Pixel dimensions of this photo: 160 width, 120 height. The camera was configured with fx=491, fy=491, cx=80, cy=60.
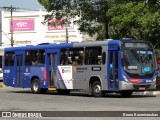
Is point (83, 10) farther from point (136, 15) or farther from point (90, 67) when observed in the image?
point (90, 67)

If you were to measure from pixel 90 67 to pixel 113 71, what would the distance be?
1.61 m

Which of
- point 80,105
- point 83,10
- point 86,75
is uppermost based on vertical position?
point 83,10

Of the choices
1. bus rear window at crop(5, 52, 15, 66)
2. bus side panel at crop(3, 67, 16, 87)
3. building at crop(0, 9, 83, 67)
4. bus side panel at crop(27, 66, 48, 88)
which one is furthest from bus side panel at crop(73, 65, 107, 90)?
building at crop(0, 9, 83, 67)

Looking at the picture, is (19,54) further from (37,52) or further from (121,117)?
(121,117)

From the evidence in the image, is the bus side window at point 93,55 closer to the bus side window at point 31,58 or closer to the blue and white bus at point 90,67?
the blue and white bus at point 90,67

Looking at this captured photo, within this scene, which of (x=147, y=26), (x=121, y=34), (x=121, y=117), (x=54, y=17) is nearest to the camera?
(x=121, y=117)

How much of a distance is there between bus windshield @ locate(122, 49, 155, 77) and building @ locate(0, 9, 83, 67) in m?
41.4

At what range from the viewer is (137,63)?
2472 cm

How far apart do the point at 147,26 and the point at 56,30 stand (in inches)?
1633

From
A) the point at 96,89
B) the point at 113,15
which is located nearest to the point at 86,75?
the point at 96,89

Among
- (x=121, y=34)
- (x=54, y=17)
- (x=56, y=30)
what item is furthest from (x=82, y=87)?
(x=56, y=30)

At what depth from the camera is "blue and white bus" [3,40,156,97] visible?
24.6 m

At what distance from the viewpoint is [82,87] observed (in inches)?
1051

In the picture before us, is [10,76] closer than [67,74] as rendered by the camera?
No
